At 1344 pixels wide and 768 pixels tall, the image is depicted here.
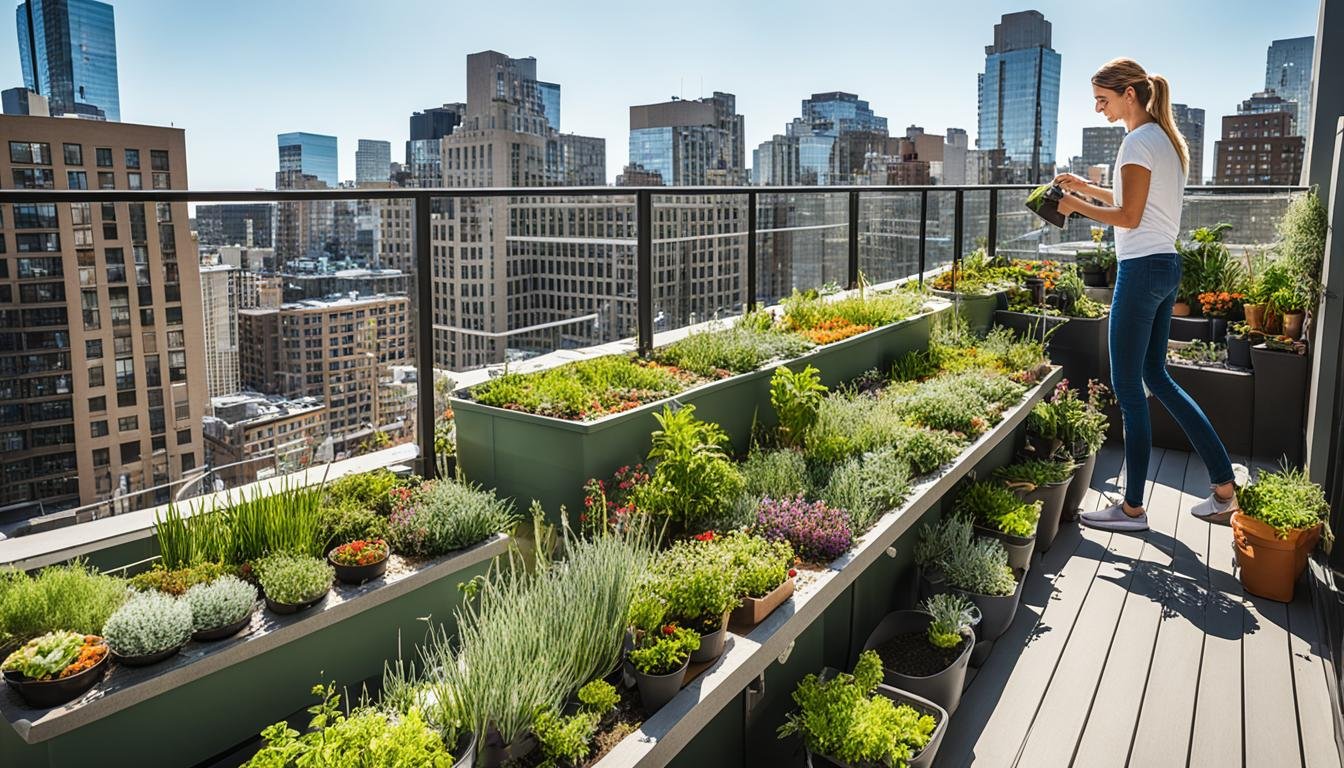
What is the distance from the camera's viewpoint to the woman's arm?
12.2ft

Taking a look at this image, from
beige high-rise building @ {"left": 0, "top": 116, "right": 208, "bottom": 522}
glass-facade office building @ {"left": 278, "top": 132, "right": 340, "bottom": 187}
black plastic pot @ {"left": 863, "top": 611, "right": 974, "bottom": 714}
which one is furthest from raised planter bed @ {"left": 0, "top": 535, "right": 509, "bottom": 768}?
glass-facade office building @ {"left": 278, "top": 132, "right": 340, "bottom": 187}

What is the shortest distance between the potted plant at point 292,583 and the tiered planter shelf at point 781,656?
3.12ft

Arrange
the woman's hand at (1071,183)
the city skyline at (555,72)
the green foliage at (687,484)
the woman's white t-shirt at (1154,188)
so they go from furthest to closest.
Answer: the city skyline at (555,72) < the woman's hand at (1071,183) < the woman's white t-shirt at (1154,188) < the green foliage at (687,484)

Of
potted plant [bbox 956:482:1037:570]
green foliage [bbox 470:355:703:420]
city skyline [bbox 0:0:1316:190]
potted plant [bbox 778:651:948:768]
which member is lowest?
potted plant [bbox 778:651:948:768]

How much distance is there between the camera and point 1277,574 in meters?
3.56

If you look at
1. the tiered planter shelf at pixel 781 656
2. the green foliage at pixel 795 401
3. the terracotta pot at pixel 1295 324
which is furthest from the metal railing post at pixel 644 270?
the terracotta pot at pixel 1295 324

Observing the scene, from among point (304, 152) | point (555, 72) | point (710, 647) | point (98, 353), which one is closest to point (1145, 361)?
point (710, 647)

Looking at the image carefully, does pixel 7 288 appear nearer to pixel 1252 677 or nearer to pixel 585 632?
pixel 585 632

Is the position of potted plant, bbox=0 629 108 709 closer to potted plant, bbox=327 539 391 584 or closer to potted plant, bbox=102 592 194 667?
potted plant, bbox=102 592 194 667

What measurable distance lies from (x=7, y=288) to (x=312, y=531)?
1.01 meters

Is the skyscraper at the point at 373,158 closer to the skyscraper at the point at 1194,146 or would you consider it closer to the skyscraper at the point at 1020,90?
the skyscraper at the point at 1020,90

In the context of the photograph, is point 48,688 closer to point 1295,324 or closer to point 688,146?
point 1295,324

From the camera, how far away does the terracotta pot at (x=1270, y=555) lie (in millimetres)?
3504

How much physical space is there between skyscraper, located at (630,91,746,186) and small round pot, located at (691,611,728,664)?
1701cm
